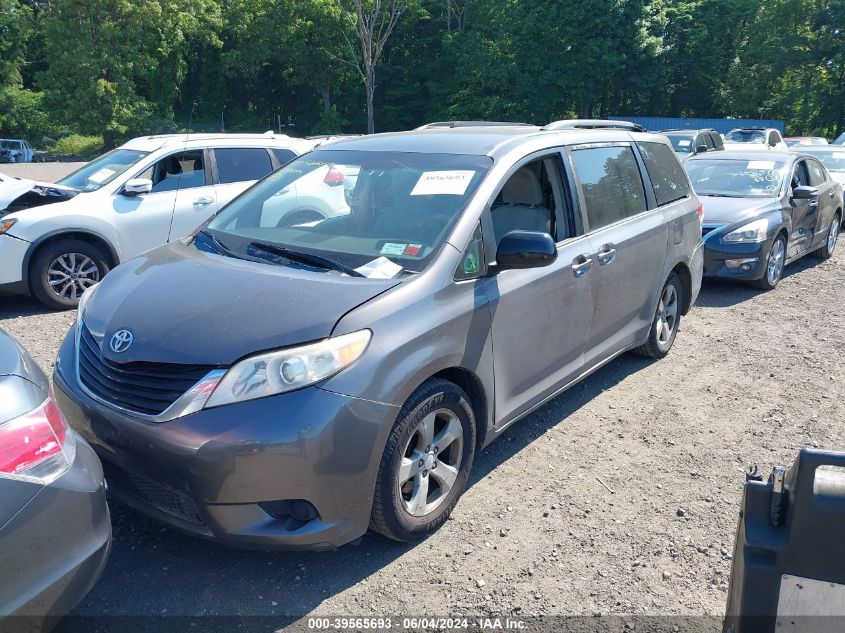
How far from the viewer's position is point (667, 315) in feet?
18.9

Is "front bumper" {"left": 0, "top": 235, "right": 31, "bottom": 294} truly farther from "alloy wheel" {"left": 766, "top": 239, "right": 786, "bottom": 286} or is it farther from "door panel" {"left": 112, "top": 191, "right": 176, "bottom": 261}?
"alloy wheel" {"left": 766, "top": 239, "right": 786, "bottom": 286}

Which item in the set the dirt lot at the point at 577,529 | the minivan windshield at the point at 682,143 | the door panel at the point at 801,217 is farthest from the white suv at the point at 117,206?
the minivan windshield at the point at 682,143

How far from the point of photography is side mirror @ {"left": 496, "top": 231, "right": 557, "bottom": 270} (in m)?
3.47

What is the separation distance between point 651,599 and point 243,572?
5.71ft

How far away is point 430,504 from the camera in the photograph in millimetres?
3324

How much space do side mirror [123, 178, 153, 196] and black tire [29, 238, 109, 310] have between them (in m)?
0.68

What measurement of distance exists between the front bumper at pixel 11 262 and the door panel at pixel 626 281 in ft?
18.0

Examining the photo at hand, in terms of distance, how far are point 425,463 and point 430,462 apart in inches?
1.4

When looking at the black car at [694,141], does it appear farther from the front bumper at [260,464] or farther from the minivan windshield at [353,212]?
the front bumper at [260,464]

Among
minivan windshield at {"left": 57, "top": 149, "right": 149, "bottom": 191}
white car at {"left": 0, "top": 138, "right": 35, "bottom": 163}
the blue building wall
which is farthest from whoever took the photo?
the blue building wall

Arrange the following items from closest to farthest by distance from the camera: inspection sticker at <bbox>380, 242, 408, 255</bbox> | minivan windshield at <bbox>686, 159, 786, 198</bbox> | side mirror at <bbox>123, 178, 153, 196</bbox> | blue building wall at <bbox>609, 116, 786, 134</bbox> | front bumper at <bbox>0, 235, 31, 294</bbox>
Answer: inspection sticker at <bbox>380, 242, 408, 255</bbox>
front bumper at <bbox>0, 235, 31, 294</bbox>
side mirror at <bbox>123, 178, 153, 196</bbox>
minivan windshield at <bbox>686, 159, 786, 198</bbox>
blue building wall at <bbox>609, 116, 786, 134</bbox>

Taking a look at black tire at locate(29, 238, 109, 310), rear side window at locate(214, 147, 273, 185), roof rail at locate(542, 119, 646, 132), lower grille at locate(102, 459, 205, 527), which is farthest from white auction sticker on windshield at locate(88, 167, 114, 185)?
lower grille at locate(102, 459, 205, 527)

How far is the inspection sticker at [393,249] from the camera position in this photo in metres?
3.46

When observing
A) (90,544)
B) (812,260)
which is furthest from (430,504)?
(812,260)
